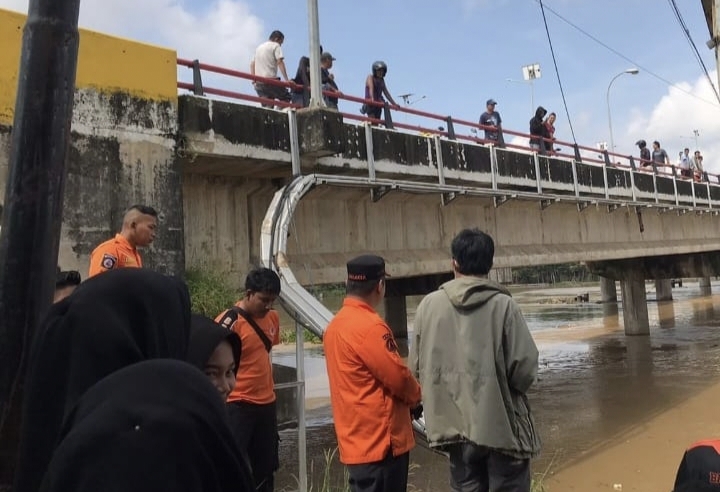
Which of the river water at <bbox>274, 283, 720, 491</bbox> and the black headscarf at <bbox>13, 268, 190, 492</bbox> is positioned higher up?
the black headscarf at <bbox>13, 268, 190, 492</bbox>

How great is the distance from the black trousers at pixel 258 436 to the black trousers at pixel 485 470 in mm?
1575

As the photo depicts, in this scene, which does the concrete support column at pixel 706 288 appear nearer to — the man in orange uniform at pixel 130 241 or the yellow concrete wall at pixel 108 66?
the yellow concrete wall at pixel 108 66

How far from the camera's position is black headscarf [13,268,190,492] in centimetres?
154

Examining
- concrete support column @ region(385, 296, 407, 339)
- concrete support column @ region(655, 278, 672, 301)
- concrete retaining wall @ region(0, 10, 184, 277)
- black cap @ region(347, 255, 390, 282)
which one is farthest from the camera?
concrete support column @ region(655, 278, 672, 301)

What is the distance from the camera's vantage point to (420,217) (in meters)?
9.55

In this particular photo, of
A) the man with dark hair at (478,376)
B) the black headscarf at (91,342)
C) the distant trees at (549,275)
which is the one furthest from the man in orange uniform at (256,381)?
the distant trees at (549,275)

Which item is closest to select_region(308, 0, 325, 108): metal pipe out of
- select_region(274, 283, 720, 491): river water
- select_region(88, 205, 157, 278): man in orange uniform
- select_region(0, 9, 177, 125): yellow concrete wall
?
select_region(0, 9, 177, 125): yellow concrete wall

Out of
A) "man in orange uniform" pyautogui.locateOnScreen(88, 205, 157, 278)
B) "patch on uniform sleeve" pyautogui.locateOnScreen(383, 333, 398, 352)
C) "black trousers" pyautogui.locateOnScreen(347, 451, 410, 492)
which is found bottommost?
"black trousers" pyautogui.locateOnScreen(347, 451, 410, 492)

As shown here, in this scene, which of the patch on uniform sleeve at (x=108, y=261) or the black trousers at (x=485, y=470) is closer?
the black trousers at (x=485, y=470)

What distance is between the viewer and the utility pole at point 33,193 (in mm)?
1890

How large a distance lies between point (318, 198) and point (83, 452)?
6.95 meters

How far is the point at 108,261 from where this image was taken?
13.6ft

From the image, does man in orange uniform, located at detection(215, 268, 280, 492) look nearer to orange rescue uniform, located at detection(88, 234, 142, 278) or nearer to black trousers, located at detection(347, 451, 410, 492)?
orange rescue uniform, located at detection(88, 234, 142, 278)

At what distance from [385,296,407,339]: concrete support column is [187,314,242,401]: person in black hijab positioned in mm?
21256
